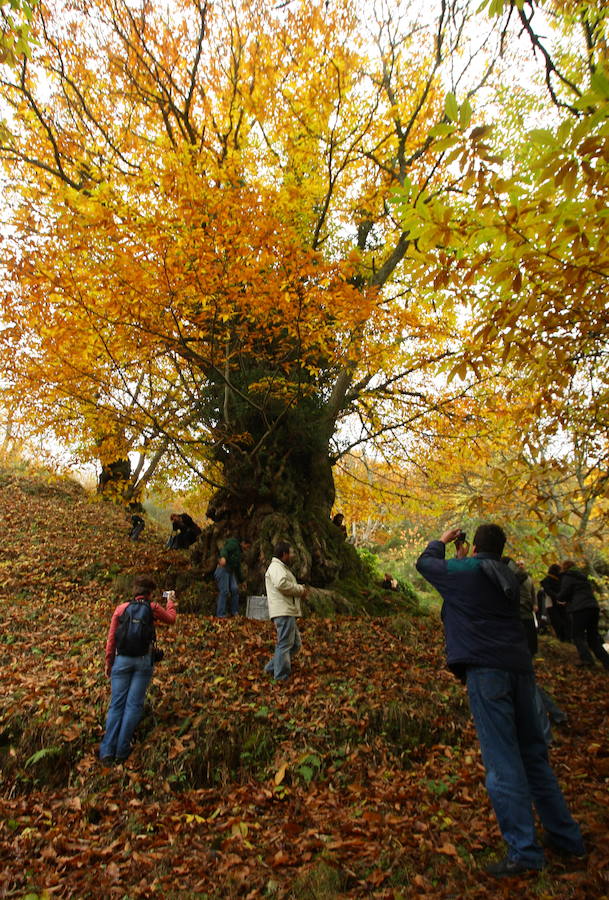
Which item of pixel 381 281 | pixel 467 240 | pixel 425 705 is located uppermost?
pixel 381 281

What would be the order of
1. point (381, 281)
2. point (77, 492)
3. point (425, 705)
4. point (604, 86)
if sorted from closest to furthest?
point (604, 86) < point (425, 705) < point (381, 281) < point (77, 492)

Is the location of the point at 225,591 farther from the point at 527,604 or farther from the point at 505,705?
the point at 505,705

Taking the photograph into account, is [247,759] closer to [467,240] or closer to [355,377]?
[467,240]

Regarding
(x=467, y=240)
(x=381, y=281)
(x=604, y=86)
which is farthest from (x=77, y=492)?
(x=604, y=86)

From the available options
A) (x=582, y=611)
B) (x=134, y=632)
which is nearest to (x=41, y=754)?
(x=134, y=632)

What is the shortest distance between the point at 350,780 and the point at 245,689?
186 cm

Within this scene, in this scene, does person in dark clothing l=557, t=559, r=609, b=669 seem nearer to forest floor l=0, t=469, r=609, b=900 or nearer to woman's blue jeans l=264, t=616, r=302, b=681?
forest floor l=0, t=469, r=609, b=900

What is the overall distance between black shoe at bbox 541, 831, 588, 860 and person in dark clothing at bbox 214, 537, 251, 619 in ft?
20.7

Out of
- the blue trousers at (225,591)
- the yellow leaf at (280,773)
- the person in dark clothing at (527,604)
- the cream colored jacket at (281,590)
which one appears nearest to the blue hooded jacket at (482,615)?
the person in dark clothing at (527,604)

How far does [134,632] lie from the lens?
4.98 m

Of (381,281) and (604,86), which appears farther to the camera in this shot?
(381,281)

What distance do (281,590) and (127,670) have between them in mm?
2087

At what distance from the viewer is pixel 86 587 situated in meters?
9.55

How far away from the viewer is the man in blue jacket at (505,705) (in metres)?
2.81
